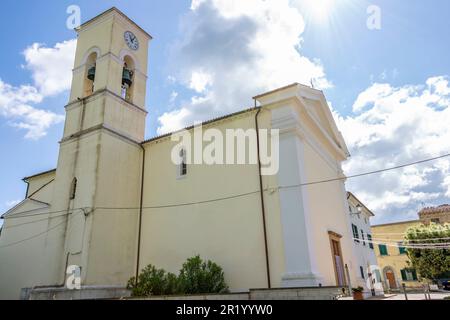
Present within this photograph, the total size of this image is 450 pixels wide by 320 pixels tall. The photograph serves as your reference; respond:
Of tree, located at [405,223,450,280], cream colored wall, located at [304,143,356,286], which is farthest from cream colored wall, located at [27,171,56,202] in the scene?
tree, located at [405,223,450,280]

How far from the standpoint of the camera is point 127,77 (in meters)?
15.4

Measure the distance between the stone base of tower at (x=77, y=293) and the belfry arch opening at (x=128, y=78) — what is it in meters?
7.93

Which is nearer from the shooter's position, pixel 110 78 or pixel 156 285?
pixel 156 285

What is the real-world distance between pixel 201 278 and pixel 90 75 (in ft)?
33.5

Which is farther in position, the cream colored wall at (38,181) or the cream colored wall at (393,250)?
the cream colored wall at (393,250)

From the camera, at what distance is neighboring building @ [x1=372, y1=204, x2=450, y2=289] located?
106ft

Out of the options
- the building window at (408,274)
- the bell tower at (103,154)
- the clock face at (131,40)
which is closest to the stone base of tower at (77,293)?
the bell tower at (103,154)

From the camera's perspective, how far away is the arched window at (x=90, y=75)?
50.1 feet

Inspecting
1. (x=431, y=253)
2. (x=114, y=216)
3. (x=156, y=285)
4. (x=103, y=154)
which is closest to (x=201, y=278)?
(x=156, y=285)

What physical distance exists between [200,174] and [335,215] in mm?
5873

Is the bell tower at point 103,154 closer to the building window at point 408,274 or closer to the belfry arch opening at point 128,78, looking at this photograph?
the belfry arch opening at point 128,78

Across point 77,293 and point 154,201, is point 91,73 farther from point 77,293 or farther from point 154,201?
point 77,293
